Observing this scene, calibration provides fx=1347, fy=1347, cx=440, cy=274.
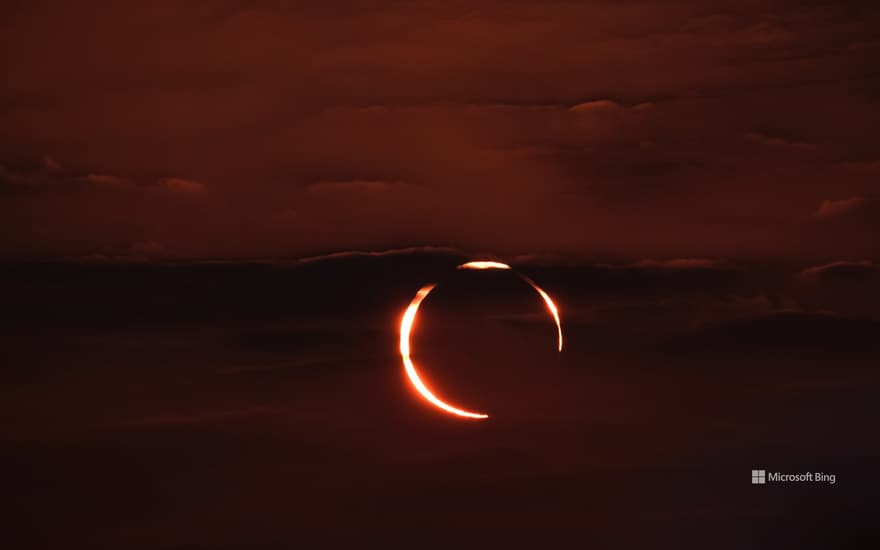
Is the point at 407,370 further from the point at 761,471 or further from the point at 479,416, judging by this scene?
the point at 761,471

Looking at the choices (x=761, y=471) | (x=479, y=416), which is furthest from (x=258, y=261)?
(x=761, y=471)

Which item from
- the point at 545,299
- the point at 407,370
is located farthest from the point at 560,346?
the point at 407,370

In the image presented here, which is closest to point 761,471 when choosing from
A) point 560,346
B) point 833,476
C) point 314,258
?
point 833,476

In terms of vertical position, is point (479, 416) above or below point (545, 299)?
below

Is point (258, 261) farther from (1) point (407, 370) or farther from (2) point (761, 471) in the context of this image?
(2) point (761, 471)

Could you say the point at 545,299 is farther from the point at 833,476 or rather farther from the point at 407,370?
the point at 833,476

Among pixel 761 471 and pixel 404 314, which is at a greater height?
pixel 404 314

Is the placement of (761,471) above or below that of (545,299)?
below
